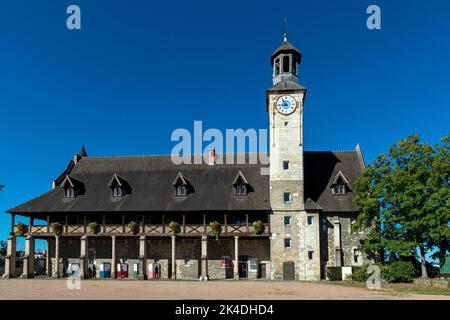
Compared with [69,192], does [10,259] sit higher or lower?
lower

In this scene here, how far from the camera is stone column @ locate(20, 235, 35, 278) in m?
34.3

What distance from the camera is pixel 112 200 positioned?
120 feet

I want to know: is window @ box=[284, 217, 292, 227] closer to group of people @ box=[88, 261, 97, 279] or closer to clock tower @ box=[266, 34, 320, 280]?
clock tower @ box=[266, 34, 320, 280]

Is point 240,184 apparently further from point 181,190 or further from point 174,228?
point 174,228

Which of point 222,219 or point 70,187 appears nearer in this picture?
point 222,219

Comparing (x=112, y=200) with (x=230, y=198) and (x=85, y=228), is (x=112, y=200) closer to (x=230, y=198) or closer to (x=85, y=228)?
(x=85, y=228)

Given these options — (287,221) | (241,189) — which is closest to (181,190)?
(241,189)

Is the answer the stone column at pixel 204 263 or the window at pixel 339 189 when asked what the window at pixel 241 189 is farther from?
the window at pixel 339 189

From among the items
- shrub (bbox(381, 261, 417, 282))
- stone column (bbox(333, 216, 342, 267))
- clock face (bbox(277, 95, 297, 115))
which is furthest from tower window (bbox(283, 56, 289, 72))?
shrub (bbox(381, 261, 417, 282))

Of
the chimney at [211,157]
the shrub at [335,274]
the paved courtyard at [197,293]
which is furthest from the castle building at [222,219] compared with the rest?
the paved courtyard at [197,293]

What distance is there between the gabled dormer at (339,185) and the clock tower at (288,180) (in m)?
3.13

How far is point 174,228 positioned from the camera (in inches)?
1321

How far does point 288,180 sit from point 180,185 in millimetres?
9486

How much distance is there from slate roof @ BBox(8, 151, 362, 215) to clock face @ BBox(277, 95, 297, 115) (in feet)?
18.9
